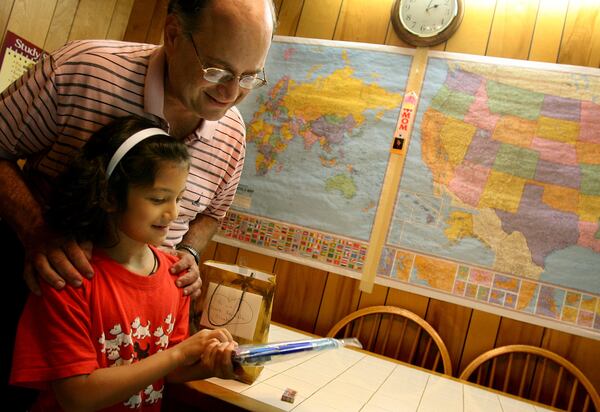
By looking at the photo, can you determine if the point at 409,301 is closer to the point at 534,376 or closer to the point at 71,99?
the point at 534,376

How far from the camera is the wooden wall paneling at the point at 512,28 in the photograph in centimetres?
225

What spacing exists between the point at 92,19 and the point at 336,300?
218 centimetres

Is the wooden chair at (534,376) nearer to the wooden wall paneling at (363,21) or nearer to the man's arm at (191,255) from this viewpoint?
the man's arm at (191,255)

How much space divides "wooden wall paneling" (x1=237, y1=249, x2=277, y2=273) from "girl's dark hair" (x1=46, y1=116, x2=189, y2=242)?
1547 millimetres

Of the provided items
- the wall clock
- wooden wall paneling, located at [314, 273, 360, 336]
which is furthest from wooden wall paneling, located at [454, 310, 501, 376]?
the wall clock

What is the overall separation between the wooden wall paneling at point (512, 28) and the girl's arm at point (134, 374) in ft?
6.77

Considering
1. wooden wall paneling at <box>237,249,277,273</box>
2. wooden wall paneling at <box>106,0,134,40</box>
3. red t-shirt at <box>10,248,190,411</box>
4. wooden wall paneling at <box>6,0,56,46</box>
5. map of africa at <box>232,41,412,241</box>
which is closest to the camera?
red t-shirt at <box>10,248,190,411</box>

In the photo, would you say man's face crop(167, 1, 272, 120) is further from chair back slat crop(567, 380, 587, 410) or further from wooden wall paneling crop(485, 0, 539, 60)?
chair back slat crop(567, 380, 587, 410)

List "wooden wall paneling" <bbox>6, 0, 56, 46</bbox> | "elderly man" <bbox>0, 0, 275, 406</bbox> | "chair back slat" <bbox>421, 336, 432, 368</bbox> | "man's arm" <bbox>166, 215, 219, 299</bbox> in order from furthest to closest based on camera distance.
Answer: "wooden wall paneling" <bbox>6, 0, 56, 46</bbox> → "chair back slat" <bbox>421, 336, 432, 368</bbox> → "man's arm" <bbox>166, 215, 219, 299</bbox> → "elderly man" <bbox>0, 0, 275, 406</bbox>

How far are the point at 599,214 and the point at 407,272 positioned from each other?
0.90 metres

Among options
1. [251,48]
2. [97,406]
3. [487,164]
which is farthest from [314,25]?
[97,406]

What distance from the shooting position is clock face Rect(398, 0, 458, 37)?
2.30 meters

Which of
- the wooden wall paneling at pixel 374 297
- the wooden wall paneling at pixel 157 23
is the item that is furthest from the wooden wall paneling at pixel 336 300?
the wooden wall paneling at pixel 157 23

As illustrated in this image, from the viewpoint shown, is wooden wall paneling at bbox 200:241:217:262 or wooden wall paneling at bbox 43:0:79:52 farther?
wooden wall paneling at bbox 200:241:217:262
